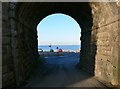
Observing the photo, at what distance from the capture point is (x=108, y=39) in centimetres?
1310

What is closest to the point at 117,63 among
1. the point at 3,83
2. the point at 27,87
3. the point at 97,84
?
the point at 97,84

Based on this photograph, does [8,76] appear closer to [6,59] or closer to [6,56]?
[6,59]

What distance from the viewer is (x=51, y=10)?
66.2 feet

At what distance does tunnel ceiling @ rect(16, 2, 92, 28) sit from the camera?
1376cm

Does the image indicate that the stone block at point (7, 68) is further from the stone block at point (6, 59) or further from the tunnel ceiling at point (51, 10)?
the tunnel ceiling at point (51, 10)

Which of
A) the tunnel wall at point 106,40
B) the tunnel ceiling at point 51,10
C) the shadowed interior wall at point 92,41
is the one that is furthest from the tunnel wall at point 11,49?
the tunnel wall at point 106,40

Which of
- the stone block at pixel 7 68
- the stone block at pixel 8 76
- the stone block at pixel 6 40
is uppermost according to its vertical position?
the stone block at pixel 6 40

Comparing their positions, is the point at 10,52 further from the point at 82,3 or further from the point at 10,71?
the point at 82,3

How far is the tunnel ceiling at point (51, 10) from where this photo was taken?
13.8 meters

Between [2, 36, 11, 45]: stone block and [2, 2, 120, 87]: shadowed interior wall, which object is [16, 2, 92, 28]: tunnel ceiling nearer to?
[2, 2, 120, 87]: shadowed interior wall

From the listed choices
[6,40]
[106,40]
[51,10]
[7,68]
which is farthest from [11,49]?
[51,10]

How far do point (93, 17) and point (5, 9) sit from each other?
616cm

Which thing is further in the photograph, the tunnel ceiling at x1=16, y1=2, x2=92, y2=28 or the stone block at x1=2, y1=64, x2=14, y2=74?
the tunnel ceiling at x1=16, y1=2, x2=92, y2=28

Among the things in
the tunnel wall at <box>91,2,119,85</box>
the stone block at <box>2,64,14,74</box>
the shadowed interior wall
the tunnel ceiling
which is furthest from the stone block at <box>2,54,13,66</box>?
the tunnel wall at <box>91,2,119,85</box>
